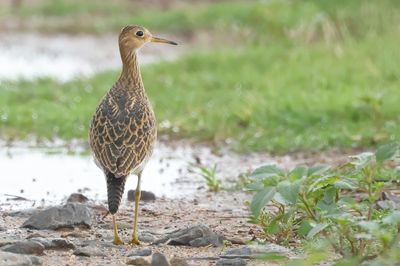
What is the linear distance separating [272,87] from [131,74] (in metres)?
6.23

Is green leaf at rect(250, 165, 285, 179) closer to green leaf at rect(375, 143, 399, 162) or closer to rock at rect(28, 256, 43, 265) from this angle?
green leaf at rect(375, 143, 399, 162)

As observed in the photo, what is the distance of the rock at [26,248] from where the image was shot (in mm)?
6340

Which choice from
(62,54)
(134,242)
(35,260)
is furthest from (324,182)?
(62,54)

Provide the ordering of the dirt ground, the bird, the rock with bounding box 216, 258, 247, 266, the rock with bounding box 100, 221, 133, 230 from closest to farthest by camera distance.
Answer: the rock with bounding box 216, 258, 247, 266, the dirt ground, the bird, the rock with bounding box 100, 221, 133, 230

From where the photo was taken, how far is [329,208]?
6.46 metres

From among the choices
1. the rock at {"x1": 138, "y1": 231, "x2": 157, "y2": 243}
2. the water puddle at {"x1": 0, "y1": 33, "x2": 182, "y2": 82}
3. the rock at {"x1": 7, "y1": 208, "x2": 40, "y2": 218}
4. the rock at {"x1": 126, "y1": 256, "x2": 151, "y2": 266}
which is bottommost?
the rock at {"x1": 126, "y1": 256, "x2": 151, "y2": 266}

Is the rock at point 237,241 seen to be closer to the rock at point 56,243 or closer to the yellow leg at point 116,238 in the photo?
the yellow leg at point 116,238

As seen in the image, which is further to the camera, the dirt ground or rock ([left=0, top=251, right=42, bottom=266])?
the dirt ground

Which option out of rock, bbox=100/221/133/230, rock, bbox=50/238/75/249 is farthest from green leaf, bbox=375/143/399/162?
rock, bbox=100/221/133/230

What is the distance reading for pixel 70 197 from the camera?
28.1 ft

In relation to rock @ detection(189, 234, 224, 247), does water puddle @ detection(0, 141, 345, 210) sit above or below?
above

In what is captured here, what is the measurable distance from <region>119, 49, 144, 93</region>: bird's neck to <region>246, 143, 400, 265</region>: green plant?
1.60m

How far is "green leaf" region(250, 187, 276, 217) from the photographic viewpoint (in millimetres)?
6113

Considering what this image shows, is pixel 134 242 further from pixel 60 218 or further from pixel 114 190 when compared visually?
pixel 60 218
